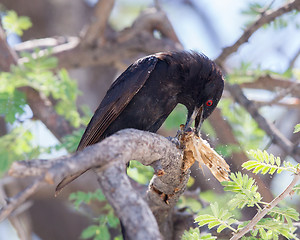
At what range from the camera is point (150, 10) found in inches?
279

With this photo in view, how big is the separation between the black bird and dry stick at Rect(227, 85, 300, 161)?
115 centimetres

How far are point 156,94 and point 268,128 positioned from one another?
1781 mm

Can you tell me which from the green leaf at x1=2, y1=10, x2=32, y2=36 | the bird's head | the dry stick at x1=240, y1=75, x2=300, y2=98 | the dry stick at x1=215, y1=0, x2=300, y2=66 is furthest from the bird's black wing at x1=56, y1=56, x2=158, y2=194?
the dry stick at x1=240, y1=75, x2=300, y2=98

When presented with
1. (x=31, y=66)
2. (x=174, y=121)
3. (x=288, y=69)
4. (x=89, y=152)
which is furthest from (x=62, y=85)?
(x=288, y=69)

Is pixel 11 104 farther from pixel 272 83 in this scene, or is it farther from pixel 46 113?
pixel 272 83

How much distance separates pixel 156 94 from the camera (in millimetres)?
4008

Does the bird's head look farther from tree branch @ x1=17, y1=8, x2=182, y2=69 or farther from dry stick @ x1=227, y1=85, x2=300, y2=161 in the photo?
tree branch @ x1=17, y1=8, x2=182, y2=69

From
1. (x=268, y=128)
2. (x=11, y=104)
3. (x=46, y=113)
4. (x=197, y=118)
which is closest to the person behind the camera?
(x=197, y=118)

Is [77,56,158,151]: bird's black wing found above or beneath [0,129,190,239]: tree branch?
beneath

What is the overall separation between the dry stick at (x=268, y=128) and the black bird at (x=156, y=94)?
1.15 meters

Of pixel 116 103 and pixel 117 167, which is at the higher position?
pixel 117 167

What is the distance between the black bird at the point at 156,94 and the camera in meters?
3.96

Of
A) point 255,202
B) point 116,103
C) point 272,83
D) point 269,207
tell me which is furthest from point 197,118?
point 272,83

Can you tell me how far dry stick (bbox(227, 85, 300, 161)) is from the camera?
15.7 feet
